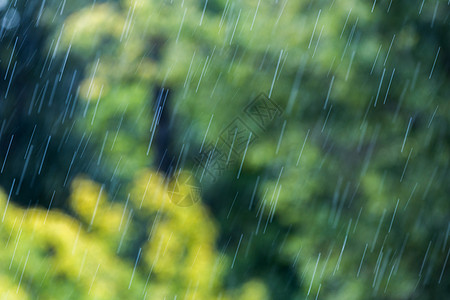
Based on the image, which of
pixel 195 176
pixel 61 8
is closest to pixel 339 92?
pixel 195 176

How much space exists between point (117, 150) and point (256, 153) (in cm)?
263

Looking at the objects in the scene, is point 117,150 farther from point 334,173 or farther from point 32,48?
point 32,48

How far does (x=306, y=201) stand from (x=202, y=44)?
148cm

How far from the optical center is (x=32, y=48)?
487 inches

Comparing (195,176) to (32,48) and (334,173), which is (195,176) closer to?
(334,173)

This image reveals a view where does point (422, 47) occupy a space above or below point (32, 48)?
above

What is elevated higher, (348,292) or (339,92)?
(339,92)

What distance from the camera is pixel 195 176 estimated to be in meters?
6.71

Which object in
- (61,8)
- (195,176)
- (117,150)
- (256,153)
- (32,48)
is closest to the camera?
(256,153)

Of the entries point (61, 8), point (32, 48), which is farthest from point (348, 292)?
point (32, 48)

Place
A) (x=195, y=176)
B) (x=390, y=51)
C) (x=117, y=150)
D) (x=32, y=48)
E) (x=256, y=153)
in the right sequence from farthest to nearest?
(x=32, y=48) < (x=117, y=150) < (x=195, y=176) < (x=256, y=153) < (x=390, y=51)

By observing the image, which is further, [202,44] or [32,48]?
[32,48]

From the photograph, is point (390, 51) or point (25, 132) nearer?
point (390, 51)

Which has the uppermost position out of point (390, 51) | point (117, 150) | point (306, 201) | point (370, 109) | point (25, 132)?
point (390, 51)
